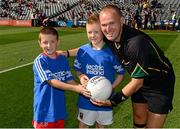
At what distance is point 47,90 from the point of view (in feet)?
14.7

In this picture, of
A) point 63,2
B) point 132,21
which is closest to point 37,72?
point 132,21

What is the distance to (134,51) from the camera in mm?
4113

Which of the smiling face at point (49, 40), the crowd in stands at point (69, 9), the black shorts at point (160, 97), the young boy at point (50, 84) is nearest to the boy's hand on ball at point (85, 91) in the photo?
the young boy at point (50, 84)

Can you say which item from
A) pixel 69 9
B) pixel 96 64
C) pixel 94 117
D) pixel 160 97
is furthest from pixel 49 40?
pixel 69 9

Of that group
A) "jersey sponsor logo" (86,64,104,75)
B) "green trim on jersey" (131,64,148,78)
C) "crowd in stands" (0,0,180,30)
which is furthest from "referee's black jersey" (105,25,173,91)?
"crowd in stands" (0,0,180,30)

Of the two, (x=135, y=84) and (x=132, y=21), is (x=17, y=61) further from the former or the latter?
(x=132, y=21)

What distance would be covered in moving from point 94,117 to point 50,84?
800 mm

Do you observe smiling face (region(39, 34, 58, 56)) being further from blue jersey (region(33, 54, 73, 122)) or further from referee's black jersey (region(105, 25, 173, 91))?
referee's black jersey (region(105, 25, 173, 91))

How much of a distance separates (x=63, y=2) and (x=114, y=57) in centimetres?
4776

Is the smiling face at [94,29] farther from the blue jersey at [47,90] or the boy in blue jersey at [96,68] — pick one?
the blue jersey at [47,90]

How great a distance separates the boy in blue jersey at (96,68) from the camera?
15.4 ft

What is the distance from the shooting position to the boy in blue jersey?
4.70 m

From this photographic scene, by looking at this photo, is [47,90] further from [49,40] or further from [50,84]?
[49,40]

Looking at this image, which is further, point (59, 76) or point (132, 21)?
point (132, 21)
